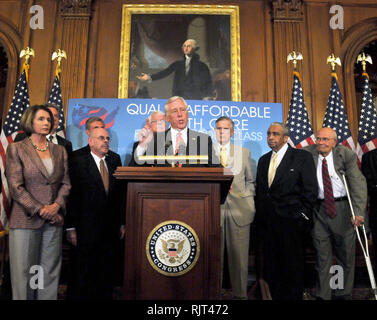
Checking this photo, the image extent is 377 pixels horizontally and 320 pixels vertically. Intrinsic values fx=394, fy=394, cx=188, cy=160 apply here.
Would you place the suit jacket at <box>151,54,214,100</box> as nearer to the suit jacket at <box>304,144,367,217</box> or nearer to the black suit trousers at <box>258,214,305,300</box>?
the suit jacket at <box>304,144,367,217</box>

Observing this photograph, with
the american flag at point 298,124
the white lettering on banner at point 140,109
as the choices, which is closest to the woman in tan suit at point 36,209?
the white lettering on banner at point 140,109

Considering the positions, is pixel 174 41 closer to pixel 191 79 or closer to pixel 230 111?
pixel 191 79

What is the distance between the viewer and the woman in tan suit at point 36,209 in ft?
9.44

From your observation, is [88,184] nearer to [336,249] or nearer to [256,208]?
[256,208]

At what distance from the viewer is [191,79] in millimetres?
6246

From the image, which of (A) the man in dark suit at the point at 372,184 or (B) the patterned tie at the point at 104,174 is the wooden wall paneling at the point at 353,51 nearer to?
(A) the man in dark suit at the point at 372,184

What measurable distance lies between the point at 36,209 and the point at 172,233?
1.14m

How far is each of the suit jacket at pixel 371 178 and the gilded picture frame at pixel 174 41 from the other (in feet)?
7.62

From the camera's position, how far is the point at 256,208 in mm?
4020

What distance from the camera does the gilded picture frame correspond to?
20.3 ft

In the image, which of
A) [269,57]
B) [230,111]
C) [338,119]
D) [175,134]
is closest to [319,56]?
[269,57]

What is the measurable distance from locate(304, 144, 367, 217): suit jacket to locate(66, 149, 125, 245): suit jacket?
2.10 m

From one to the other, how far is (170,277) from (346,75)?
5214 millimetres

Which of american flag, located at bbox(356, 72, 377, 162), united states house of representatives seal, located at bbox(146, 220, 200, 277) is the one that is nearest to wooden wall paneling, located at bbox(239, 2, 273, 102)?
american flag, located at bbox(356, 72, 377, 162)
